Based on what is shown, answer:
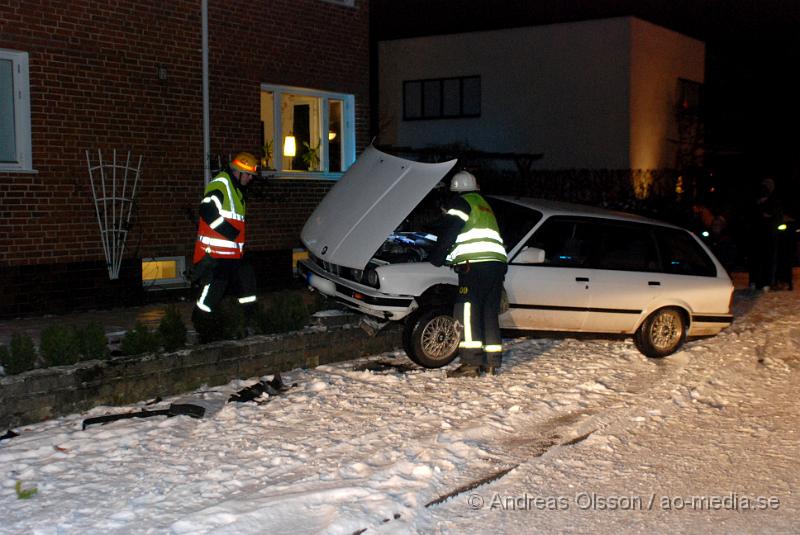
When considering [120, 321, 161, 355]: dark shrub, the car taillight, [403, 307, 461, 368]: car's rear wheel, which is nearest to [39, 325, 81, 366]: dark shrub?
[120, 321, 161, 355]: dark shrub

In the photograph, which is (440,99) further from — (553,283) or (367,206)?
(367,206)

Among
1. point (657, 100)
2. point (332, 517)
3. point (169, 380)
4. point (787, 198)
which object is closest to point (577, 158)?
point (657, 100)

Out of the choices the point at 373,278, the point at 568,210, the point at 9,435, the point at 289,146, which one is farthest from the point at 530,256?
the point at 289,146

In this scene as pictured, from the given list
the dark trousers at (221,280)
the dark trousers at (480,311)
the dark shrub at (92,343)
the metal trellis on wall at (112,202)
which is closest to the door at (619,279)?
the dark trousers at (480,311)

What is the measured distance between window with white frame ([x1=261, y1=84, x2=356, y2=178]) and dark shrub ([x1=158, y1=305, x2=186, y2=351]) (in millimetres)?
6221

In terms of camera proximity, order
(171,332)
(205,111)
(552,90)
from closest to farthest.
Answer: (171,332) < (205,111) < (552,90)

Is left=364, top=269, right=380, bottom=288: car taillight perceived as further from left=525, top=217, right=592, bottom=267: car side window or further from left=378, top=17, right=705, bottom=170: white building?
left=378, top=17, right=705, bottom=170: white building

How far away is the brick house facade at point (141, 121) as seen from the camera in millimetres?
11398

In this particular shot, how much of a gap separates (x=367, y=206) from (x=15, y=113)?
4.70 m

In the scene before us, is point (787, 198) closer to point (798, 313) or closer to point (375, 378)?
point (798, 313)

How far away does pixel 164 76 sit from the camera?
12.7 m

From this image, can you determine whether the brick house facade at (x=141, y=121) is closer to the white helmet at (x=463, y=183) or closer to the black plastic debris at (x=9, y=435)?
the black plastic debris at (x=9, y=435)

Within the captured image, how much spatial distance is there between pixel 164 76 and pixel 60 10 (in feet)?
5.15

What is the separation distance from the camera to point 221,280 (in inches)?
378
